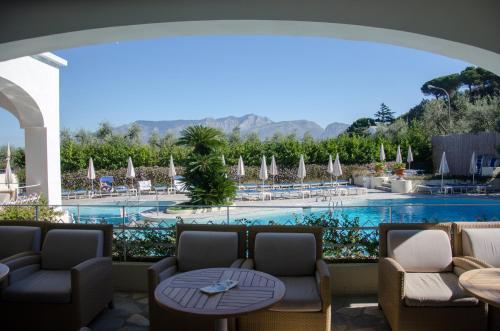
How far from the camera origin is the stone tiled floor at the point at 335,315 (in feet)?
11.5

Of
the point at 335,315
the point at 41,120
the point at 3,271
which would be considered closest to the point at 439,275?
the point at 335,315

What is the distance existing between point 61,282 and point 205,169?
7.81 metres

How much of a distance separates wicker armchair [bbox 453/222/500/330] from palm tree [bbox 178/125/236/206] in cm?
799

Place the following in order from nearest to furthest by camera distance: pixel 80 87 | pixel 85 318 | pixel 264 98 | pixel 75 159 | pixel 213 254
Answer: pixel 85 318, pixel 213 254, pixel 75 159, pixel 80 87, pixel 264 98

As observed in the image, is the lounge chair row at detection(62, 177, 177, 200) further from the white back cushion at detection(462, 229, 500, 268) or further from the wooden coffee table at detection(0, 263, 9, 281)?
the white back cushion at detection(462, 229, 500, 268)

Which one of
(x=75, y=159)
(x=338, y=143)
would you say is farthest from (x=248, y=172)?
(x=75, y=159)

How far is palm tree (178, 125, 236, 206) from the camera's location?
11.2 metres

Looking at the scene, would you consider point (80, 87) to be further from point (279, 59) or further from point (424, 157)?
point (424, 157)

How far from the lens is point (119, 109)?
45.4m

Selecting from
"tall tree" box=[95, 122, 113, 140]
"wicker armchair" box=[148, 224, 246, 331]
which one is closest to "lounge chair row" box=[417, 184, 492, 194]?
"wicker armchair" box=[148, 224, 246, 331]

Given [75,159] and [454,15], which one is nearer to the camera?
[454,15]

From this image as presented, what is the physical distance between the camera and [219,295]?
8.14ft

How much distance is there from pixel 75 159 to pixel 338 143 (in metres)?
13.6

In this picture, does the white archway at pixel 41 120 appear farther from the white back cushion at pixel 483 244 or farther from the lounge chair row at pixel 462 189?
the lounge chair row at pixel 462 189
